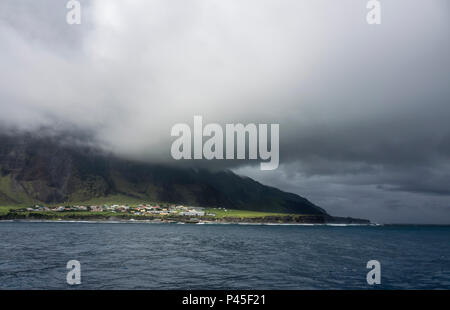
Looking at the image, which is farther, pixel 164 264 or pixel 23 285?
pixel 164 264

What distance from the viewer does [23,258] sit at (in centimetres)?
6138

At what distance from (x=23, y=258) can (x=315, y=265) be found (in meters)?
60.6

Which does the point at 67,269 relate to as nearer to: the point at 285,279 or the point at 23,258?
the point at 23,258

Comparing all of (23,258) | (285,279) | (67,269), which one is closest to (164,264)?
(67,269)

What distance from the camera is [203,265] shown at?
58.1 m
